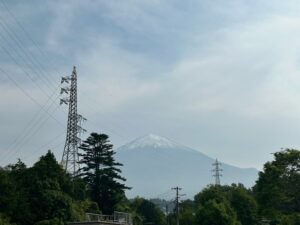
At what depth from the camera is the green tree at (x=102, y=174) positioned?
211 feet

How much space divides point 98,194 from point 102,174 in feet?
8.20

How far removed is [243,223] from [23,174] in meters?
34.7

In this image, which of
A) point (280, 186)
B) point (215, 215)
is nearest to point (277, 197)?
point (280, 186)

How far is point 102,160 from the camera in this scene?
66.3 metres

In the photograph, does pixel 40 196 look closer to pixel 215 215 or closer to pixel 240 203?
pixel 215 215

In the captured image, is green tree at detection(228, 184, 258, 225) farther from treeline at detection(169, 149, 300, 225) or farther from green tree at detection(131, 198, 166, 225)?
green tree at detection(131, 198, 166, 225)

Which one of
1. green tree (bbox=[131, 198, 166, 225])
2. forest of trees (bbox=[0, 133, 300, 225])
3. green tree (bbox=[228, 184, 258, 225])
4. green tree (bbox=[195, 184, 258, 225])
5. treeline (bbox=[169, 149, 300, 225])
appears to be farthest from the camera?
green tree (bbox=[131, 198, 166, 225])

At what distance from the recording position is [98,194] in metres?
64.4

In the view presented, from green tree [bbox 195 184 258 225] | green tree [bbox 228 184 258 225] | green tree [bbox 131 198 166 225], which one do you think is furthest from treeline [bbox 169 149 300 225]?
green tree [bbox 131 198 166 225]

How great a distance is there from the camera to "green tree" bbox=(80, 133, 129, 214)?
64250 mm

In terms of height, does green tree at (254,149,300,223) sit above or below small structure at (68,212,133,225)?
above

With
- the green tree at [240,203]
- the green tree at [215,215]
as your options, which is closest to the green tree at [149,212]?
the green tree at [240,203]

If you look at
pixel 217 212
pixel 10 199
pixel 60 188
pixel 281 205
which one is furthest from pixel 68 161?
pixel 281 205

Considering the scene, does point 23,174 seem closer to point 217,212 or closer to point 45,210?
point 45,210
